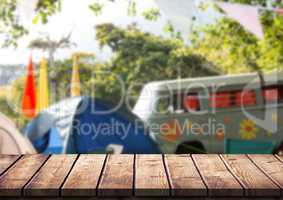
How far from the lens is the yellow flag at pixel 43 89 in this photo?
19.1ft

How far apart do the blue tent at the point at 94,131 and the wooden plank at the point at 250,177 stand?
341 cm

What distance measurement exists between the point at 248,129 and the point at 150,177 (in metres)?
4.40

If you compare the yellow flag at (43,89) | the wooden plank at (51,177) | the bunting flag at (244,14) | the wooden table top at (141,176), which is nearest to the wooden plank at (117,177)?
the wooden table top at (141,176)

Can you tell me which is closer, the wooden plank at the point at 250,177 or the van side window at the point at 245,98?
the wooden plank at the point at 250,177

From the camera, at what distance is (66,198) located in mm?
1271

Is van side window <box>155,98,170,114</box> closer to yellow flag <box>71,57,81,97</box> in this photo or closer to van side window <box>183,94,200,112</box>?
van side window <box>183,94,200,112</box>

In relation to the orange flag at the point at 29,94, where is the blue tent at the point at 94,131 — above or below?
below

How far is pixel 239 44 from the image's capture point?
6.25 metres

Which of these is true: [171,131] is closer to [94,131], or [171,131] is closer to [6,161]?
[94,131]

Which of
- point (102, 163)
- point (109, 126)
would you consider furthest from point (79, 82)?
point (102, 163)

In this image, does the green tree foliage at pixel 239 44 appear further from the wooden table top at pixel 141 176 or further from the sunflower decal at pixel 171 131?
the wooden table top at pixel 141 176

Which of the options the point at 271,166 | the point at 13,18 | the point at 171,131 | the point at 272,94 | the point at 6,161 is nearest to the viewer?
the point at 271,166

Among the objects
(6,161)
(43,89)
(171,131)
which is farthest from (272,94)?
(6,161)

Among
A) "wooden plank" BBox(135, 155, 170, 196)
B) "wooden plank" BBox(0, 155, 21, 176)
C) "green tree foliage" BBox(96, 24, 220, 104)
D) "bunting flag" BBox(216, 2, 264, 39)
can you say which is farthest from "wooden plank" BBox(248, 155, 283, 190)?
"green tree foliage" BBox(96, 24, 220, 104)
